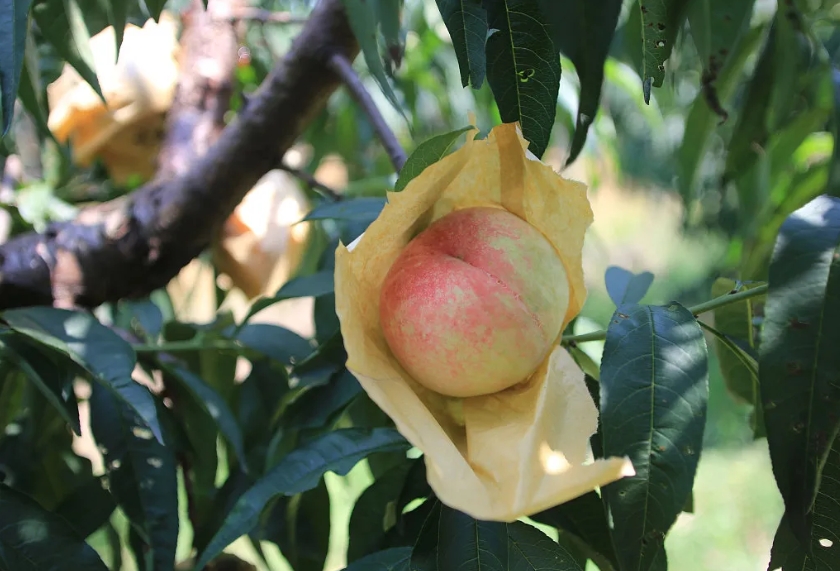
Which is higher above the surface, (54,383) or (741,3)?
(741,3)

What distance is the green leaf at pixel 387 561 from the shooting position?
0.34 meters

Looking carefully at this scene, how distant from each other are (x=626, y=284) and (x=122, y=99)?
59 cm

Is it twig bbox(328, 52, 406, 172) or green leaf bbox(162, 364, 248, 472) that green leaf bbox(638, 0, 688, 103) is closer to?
twig bbox(328, 52, 406, 172)

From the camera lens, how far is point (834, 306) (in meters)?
0.25

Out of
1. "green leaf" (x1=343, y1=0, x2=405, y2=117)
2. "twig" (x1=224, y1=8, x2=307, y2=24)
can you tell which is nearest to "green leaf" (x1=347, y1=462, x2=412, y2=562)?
"green leaf" (x1=343, y1=0, x2=405, y2=117)

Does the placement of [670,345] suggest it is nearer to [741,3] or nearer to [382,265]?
[382,265]

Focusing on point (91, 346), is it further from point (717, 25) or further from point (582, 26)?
point (717, 25)

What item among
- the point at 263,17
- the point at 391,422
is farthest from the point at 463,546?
the point at 263,17

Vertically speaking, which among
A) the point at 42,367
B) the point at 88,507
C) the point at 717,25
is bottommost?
the point at 88,507

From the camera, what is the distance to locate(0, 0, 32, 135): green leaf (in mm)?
294

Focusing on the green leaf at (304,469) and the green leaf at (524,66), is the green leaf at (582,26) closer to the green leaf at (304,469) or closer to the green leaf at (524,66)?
the green leaf at (524,66)

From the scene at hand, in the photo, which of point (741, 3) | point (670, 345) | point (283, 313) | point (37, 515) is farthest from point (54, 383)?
point (283, 313)

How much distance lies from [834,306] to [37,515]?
15.0 inches

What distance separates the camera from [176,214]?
602 mm
